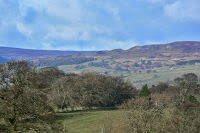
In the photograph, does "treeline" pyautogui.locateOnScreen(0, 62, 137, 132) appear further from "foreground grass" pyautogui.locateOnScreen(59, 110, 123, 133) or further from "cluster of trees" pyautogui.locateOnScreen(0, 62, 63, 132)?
"foreground grass" pyautogui.locateOnScreen(59, 110, 123, 133)

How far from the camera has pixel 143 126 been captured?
54.1 metres

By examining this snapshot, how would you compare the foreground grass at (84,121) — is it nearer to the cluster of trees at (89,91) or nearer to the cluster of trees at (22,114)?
the cluster of trees at (89,91)

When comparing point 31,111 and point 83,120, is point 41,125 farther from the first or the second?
point 83,120

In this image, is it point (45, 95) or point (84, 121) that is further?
point (84, 121)

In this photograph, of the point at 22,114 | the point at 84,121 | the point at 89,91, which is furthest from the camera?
the point at 89,91

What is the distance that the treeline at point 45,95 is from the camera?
85.4 feet

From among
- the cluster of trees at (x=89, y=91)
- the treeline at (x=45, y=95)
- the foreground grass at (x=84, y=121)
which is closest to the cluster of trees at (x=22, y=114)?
the treeline at (x=45, y=95)

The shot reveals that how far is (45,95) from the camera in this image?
7469 cm

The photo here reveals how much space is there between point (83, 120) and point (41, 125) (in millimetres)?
67674

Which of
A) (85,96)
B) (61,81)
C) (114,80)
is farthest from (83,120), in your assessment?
(114,80)

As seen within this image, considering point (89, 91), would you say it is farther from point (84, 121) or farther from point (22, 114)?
point (22, 114)

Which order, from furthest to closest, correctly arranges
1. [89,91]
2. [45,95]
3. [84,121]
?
[89,91], [84,121], [45,95]

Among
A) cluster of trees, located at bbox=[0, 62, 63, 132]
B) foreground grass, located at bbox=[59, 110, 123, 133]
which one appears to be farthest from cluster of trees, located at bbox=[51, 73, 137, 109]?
cluster of trees, located at bbox=[0, 62, 63, 132]

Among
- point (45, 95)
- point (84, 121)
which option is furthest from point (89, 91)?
point (45, 95)
